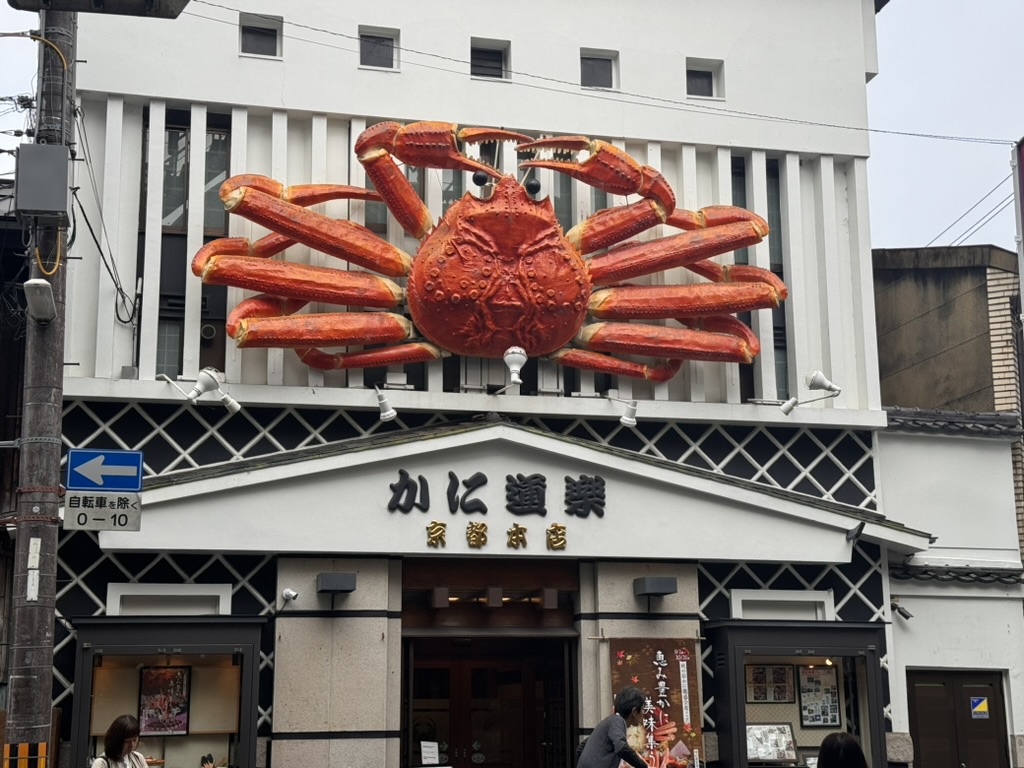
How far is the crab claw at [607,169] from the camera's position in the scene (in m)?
18.9

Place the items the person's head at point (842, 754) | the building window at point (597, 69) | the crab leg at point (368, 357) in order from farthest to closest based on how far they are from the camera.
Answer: the building window at point (597, 69) → the crab leg at point (368, 357) → the person's head at point (842, 754)

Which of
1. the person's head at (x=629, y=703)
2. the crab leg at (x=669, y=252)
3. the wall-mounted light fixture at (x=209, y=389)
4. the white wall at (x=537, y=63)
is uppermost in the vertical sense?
the white wall at (x=537, y=63)

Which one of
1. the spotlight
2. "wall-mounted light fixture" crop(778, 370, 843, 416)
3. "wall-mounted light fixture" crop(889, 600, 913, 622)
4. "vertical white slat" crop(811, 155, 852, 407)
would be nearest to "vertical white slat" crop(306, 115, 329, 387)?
the spotlight

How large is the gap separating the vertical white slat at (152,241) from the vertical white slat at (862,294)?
9.80 meters

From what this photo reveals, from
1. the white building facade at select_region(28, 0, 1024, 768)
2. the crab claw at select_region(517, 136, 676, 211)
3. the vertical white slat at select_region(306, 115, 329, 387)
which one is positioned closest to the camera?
the white building facade at select_region(28, 0, 1024, 768)

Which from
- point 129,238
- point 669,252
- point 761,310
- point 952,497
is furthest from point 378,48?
point 952,497

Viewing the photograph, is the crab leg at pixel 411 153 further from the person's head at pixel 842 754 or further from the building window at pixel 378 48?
the person's head at pixel 842 754

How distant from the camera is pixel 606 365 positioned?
19375 mm

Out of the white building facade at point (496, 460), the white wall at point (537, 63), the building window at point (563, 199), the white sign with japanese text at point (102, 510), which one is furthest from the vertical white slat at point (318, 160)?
the white sign with japanese text at point (102, 510)

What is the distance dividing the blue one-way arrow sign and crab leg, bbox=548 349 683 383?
327 inches

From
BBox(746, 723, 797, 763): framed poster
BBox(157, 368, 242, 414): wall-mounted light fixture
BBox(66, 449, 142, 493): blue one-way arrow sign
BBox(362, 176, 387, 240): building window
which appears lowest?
BBox(746, 723, 797, 763): framed poster

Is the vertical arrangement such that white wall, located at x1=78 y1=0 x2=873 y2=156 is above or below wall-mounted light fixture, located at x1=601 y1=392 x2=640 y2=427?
above

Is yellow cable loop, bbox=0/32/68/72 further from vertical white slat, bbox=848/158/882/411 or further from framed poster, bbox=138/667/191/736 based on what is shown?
vertical white slat, bbox=848/158/882/411

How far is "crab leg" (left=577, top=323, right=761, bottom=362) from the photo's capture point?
63.6ft
